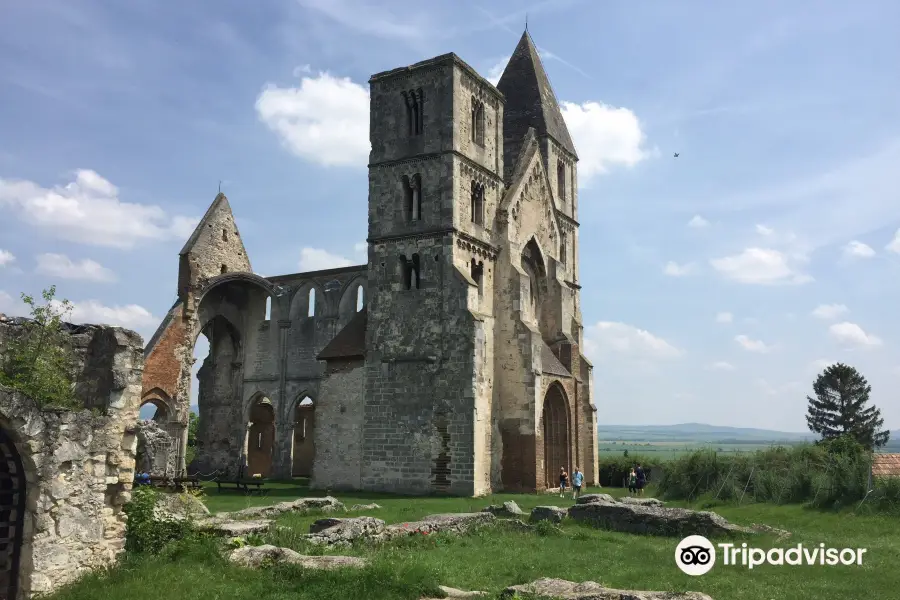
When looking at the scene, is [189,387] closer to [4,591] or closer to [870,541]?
[4,591]

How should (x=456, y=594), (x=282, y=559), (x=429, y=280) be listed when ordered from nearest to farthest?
(x=456, y=594) < (x=282, y=559) < (x=429, y=280)

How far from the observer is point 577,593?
1036 centimetres

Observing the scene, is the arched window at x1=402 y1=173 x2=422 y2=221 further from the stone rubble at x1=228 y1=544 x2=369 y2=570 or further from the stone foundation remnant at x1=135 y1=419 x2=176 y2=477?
the stone rubble at x1=228 y1=544 x2=369 y2=570

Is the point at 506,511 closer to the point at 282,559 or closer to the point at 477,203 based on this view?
the point at 282,559

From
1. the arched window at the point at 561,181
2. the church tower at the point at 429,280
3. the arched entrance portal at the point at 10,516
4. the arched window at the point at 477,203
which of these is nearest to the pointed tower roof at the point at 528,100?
the arched window at the point at 561,181

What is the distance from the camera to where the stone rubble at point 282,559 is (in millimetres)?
11797

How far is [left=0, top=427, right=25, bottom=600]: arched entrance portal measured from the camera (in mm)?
10914

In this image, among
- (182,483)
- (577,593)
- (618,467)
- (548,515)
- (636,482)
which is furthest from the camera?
(618,467)

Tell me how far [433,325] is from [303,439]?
1751 cm

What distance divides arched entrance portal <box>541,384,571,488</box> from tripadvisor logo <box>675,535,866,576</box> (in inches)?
704

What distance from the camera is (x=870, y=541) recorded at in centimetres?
1677

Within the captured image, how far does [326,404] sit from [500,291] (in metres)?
8.58

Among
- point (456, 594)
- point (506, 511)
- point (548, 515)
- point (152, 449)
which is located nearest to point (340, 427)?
point (152, 449)

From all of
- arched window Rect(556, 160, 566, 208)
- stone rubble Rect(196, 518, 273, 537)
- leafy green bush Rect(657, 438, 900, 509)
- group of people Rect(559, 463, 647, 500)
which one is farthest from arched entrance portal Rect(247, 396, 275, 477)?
stone rubble Rect(196, 518, 273, 537)
